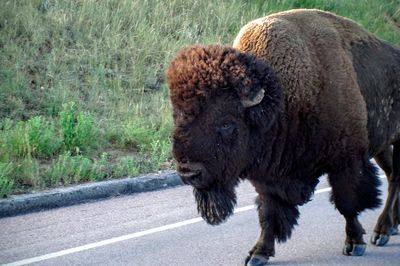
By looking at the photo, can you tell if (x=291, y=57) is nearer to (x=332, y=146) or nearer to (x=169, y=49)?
(x=332, y=146)

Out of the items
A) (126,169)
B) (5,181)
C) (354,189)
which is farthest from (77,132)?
(354,189)

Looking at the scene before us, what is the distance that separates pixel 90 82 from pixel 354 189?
7.15 metres

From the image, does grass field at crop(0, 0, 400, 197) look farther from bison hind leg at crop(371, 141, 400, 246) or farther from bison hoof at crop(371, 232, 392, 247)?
bison hoof at crop(371, 232, 392, 247)

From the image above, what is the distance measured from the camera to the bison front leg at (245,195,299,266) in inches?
256

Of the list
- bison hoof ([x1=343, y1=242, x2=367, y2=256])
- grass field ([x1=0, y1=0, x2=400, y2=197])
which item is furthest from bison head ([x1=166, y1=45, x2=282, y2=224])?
grass field ([x1=0, y1=0, x2=400, y2=197])

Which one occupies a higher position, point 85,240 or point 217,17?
point 85,240

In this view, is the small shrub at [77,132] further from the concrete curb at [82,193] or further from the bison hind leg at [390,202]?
the bison hind leg at [390,202]

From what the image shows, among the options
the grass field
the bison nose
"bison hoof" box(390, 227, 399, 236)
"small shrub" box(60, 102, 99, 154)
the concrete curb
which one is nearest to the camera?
the bison nose

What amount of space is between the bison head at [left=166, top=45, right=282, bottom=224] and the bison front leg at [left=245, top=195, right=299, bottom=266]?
661mm

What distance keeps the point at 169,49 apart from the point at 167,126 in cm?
303

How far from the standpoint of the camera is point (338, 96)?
6.39 meters

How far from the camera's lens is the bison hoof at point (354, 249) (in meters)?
6.87

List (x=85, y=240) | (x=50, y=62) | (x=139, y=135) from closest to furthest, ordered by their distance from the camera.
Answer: (x=85, y=240)
(x=139, y=135)
(x=50, y=62)

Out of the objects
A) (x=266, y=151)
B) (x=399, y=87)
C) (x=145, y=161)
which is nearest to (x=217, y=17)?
(x=145, y=161)
